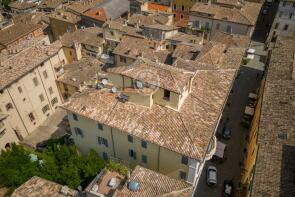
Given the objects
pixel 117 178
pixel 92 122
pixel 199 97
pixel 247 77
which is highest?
pixel 199 97

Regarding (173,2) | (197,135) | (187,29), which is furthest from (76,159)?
(173,2)

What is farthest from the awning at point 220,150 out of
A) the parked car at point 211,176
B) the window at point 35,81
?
the window at point 35,81

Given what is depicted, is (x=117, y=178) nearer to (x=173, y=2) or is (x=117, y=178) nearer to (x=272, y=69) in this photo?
(x=272, y=69)

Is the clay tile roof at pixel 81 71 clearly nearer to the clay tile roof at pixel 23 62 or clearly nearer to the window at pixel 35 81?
the window at pixel 35 81

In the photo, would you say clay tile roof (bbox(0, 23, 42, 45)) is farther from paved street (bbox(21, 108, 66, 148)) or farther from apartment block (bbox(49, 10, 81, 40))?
paved street (bbox(21, 108, 66, 148))

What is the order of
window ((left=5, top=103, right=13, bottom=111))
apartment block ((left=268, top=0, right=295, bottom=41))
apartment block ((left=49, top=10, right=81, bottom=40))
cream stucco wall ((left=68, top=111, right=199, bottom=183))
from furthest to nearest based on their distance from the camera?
apartment block ((left=49, top=10, right=81, bottom=40))
apartment block ((left=268, top=0, right=295, bottom=41))
window ((left=5, top=103, right=13, bottom=111))
cream stucco wall ((left=68, top=111, right=199, bottom=183))

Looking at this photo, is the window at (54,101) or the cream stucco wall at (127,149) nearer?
the cream stucco wall at (127,149)

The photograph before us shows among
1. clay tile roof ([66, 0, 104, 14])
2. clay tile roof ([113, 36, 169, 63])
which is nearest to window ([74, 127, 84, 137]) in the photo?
clay tile roof ([113, 36, 169, 63])
